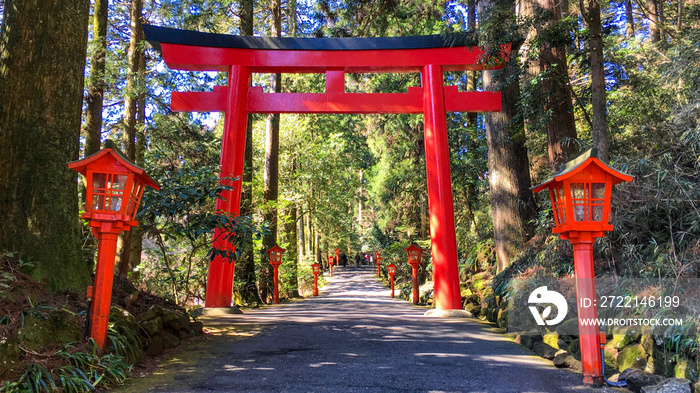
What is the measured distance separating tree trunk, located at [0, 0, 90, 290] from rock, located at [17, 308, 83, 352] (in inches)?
27.9

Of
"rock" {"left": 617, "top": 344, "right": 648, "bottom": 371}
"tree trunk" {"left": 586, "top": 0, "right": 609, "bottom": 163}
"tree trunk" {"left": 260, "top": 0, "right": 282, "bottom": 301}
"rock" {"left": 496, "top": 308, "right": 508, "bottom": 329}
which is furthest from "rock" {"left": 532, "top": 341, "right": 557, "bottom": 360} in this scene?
"tree trunk" {"left": 260, "top": 0, "right": 282, "bottom": 301}

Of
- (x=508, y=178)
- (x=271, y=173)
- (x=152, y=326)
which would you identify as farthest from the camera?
(x=271, y=173)

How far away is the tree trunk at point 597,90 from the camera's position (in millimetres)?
5129

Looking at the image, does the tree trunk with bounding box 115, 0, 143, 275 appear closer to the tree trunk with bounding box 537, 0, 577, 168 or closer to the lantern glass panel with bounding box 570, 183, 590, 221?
the lantern glass panel with bounding box 570, 183, 590, 221

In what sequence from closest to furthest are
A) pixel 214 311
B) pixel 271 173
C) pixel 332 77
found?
pixel 214 311, pixel 332 77, pixel 271 173

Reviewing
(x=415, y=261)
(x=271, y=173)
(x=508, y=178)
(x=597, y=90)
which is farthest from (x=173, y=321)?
(x=271, y=173)

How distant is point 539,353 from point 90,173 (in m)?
4.49

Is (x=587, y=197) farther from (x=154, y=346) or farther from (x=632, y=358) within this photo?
(x=154, y=346)

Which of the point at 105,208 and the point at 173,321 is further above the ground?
the point at 105,208

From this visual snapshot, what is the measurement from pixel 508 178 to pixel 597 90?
2.82 meters

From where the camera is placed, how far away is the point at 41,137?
4.20m

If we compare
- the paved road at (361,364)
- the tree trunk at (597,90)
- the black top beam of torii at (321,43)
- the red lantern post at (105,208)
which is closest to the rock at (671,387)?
the paved road at (361,364)

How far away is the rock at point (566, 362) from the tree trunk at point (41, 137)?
177 inches

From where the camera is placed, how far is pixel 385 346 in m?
4.70
